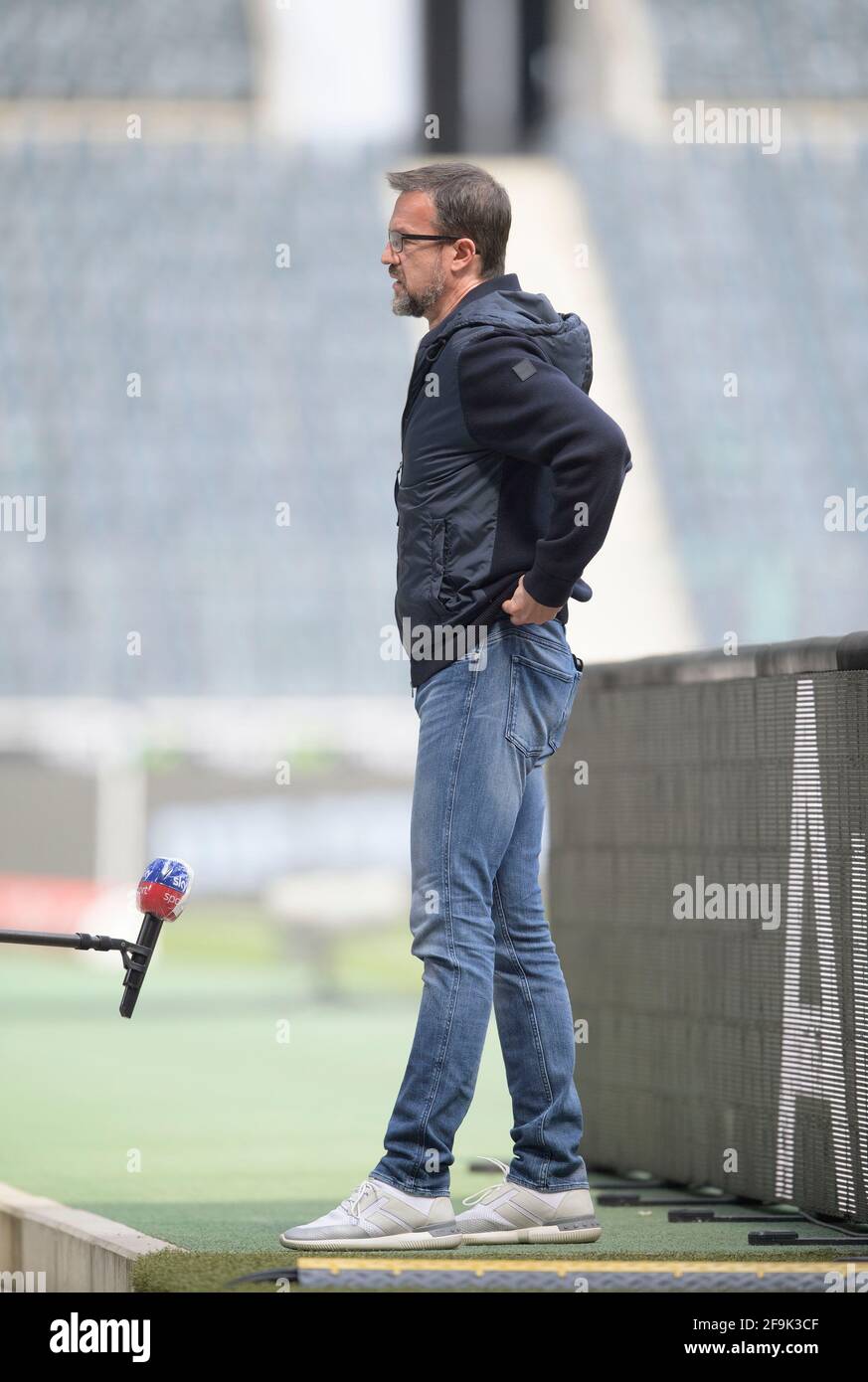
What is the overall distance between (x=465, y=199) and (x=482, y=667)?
80 centimetres

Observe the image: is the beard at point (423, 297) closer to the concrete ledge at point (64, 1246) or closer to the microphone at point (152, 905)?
the microphone at point (152, 905)

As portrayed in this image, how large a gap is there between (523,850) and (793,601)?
87.4ft

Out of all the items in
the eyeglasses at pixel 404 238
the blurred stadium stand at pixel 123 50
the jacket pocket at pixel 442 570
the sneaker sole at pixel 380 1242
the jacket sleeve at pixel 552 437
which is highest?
the blurred stadium stand at pixel 123 50

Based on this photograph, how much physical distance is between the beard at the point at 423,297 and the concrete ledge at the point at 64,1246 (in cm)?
168

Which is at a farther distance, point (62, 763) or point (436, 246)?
point (62, 763)

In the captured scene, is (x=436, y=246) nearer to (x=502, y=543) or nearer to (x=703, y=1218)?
(x=502, y=543)

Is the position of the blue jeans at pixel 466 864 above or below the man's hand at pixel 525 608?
below

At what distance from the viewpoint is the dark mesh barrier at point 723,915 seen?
4.26 m

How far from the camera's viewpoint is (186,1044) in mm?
10414

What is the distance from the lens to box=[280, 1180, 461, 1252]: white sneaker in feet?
11.6

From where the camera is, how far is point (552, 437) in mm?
3488

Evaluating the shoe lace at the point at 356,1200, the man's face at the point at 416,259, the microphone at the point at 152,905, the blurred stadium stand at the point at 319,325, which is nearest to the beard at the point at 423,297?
the man's face at the point at 416,259

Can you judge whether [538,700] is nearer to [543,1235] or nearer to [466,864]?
[466,864]
